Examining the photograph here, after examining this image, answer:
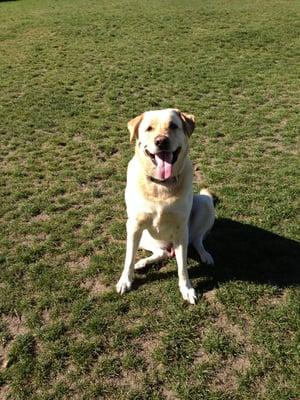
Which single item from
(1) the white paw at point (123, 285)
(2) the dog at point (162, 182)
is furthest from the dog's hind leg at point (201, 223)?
(1) the white paw at point (123, 285)

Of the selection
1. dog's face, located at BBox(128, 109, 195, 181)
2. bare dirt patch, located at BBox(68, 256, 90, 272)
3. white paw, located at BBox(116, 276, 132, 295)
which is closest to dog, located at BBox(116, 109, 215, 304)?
dog's face, located at BBox(128, 109, 195, 181)

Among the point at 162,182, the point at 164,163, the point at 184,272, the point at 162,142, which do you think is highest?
the point at 162,142

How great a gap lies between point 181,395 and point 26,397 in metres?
Answer: 1.22

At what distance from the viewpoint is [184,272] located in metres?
4.48

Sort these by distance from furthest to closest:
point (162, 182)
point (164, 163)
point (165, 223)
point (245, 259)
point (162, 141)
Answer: point (245, 259) → point (165, 223) → point (162, 182) → point (164, 163) → point (162, 141)

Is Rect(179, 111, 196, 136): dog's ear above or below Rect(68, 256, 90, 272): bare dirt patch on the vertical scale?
above

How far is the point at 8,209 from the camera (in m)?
6.13

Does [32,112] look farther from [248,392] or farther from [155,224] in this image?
[248,392]

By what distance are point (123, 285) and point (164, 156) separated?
1.46 m

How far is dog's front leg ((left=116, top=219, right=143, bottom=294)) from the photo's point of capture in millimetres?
4367

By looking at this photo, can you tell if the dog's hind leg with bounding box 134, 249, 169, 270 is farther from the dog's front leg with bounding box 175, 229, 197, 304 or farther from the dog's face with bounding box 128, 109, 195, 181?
the dog's face with bounding box 128, 109, 195, 181

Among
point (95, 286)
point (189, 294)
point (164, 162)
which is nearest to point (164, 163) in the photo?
point (164, 162)

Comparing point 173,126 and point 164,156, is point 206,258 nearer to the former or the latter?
point 164,156

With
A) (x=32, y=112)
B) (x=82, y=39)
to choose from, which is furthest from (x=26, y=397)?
(x=82, y=39)
